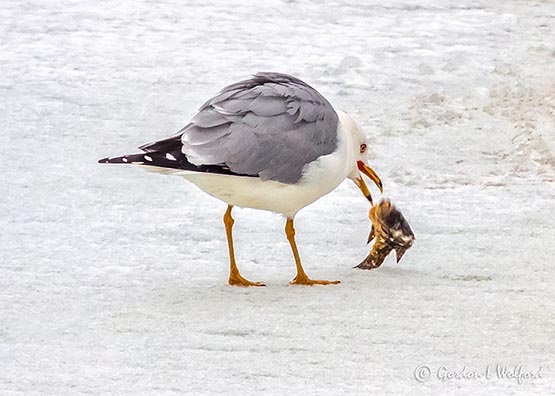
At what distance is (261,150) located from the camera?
4363 mm

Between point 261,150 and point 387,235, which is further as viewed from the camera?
point 387,235

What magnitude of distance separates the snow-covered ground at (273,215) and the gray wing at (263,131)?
49 centimetres

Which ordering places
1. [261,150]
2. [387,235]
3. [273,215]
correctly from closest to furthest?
[261,150] < [387,235] < [273,215]

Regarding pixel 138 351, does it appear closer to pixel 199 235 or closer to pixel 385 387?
pixel 385 387

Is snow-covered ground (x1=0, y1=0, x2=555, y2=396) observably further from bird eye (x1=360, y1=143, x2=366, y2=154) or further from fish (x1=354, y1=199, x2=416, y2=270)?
bird eye (x1=360, y1=143, x2=366, y2=154)

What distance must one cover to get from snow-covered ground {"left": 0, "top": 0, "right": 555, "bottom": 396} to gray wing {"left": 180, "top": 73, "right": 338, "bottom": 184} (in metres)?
0.49

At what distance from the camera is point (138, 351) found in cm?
394

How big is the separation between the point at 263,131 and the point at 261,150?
7cm

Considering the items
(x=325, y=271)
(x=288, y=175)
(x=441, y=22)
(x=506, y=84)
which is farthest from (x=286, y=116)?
(x=441, y=22)

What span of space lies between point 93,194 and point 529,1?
4211mm

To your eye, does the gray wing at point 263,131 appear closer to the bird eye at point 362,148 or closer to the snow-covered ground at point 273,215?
the bird eye at point 362,148

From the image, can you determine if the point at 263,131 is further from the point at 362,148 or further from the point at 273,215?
the point at 273,215

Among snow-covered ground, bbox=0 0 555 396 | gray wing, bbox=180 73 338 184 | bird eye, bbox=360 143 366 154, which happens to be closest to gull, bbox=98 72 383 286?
gray wing, bbox=180 73 338 184

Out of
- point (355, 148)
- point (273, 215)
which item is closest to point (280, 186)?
point (355, 148)
